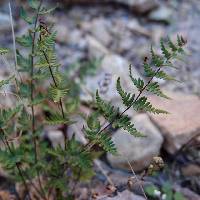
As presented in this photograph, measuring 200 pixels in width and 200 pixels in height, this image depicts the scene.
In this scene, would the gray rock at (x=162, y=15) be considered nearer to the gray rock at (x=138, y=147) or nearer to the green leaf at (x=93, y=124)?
the gray rock at (x=138, y=147)

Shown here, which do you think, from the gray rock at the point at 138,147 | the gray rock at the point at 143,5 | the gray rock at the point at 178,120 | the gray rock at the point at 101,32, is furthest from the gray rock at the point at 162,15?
the gray rock at the point at 138,147

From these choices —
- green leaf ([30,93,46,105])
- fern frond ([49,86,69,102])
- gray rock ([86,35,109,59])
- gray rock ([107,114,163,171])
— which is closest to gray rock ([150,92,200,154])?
gray rock ([107,114,163,171])

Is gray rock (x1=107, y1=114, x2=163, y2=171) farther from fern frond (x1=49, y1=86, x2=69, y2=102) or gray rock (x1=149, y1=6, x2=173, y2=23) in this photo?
gray rock (x1=149, y1=6, x2=173, y2=23)

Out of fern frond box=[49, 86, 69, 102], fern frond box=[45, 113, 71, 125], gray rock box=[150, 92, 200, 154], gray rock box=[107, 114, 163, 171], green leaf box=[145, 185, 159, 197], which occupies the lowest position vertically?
green leaf box=[145, 185, 159, 197]

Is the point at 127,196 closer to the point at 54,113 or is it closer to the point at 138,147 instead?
the point at 138,147

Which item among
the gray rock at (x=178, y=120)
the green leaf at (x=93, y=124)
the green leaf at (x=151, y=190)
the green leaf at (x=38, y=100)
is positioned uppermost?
the green leaf at (x=38, y=100)
